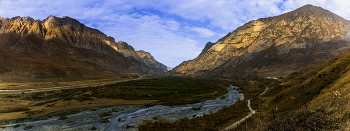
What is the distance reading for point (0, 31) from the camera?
199125 millimetres

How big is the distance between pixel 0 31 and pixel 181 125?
25111 cm

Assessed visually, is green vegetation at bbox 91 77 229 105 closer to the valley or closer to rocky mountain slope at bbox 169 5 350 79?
the valley

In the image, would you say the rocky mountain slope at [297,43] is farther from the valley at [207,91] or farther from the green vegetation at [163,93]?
the green vegetation at [163,93]

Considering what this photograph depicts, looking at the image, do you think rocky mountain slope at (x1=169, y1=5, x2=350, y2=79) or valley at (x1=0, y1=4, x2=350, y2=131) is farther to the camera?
rocky mountain slope at (x1=169, y1=5, x2=350, y2=79)

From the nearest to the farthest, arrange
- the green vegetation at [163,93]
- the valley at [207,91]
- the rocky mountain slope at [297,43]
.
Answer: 1. the valley at [207,91]
2. the green vegetation at [163,93]
3. the rocky mountain slope at [297,43]

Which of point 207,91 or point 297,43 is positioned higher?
point 297,43

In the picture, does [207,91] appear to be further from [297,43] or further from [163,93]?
[297,43]

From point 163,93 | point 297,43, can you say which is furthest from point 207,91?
point 297,43

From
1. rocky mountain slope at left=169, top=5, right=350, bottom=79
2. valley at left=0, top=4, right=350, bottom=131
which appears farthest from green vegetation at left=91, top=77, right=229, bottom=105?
rocky mountain slope at left=169, top=5, right=350, bottom=79

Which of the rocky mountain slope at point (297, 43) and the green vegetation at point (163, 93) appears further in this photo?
the rocky mountain slope at point (297, 43)

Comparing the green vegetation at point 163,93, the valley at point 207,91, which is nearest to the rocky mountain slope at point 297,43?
the valley at point 207,91

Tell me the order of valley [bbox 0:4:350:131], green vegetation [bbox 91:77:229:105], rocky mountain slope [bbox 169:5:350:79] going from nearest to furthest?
valley [bbox 0:4:350:131]
green vegetation [bbox 91:77:229:105]
rocky mountain slope [bbox 169:5:350:79]

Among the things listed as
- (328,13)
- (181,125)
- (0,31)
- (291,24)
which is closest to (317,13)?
(328,13)

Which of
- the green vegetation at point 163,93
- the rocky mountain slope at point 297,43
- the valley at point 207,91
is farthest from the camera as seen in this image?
the rocky mountain slope at point 297,43
